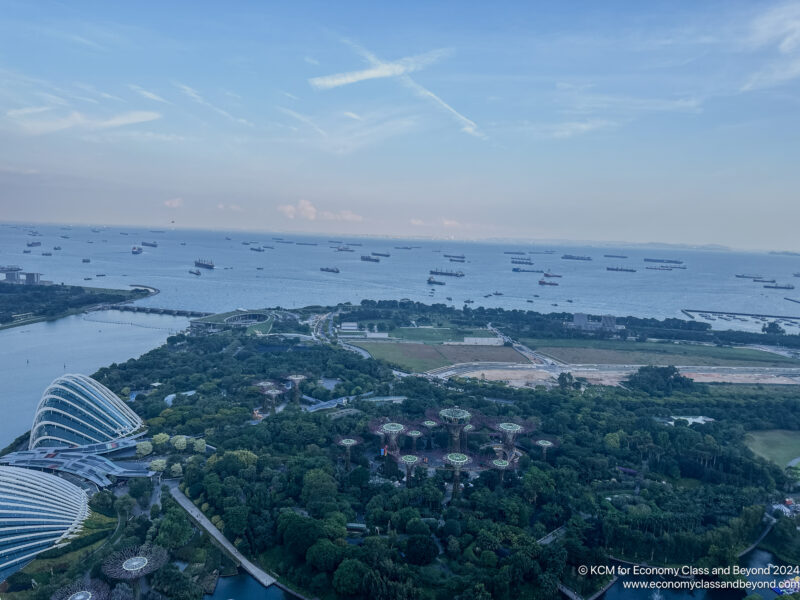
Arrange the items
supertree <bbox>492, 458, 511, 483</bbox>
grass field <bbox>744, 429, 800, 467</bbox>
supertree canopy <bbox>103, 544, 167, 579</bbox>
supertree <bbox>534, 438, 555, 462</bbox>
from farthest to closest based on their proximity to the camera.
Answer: grass field <bbox>744, 429, 800, 467</bbox> < supertree <bbox>534, 438, 555, 462</bbox> < supertree <bbox>492, 458, 511, 483</bbox> < supertree canopy <bbox>103, 544, 167, 579</bbox>

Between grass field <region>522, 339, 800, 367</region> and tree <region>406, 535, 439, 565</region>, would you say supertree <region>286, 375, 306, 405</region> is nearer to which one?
tree <region>406, 535, 439, 565</region>

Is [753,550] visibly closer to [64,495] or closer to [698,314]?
[64,495]

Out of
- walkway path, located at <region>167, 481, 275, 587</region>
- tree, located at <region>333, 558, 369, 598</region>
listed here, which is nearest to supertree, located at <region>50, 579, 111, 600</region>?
walkway path, located at <region>167, 481, 275, 587</region>

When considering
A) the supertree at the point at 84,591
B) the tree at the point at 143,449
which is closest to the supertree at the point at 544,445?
the supertree at the point at 84,591

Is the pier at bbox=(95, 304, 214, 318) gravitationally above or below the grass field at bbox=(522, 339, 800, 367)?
below

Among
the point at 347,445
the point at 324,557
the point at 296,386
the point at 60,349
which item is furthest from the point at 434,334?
the point at 324,557
